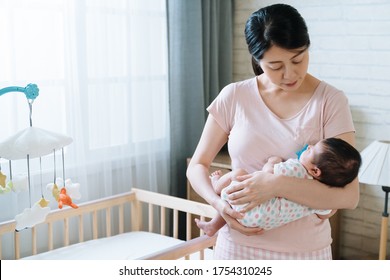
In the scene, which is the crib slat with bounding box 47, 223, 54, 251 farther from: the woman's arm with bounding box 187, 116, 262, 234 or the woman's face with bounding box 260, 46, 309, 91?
the woman's face with bounding box 260, 46, 309, 91

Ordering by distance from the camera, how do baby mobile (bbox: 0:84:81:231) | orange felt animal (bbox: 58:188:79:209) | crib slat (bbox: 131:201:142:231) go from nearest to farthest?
baby mobile (bbox: 0:84:81:231), orange felt animal (bbox: 58:188:79:209), crib slat (bbox: 131:201:142:231)

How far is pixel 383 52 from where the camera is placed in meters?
2.87

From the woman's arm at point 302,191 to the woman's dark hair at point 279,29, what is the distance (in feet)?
0.88

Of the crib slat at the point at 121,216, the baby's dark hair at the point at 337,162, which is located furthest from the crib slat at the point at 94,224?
the baby's dark hair at the point at 337,162

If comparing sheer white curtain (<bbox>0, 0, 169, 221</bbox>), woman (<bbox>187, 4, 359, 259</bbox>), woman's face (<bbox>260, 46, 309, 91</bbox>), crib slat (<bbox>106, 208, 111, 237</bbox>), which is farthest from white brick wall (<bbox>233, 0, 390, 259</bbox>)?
woman's face (<bbox>260, 46, 309, 91</bbox>)

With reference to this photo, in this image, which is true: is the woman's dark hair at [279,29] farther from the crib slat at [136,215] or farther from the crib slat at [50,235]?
the crib slat at [136,215]

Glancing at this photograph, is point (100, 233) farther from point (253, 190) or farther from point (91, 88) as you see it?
point (253, 190)

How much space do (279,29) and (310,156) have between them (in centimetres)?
33

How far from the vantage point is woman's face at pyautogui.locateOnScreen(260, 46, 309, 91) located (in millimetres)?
1385

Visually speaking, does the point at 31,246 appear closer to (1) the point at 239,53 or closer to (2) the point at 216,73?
(2) the point at 216,73

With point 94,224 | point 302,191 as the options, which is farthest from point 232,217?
point 94,224

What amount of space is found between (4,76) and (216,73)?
4.59 feet

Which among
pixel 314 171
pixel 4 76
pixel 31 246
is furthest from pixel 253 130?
pixel 31 246

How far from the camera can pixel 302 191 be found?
1.39 meters
